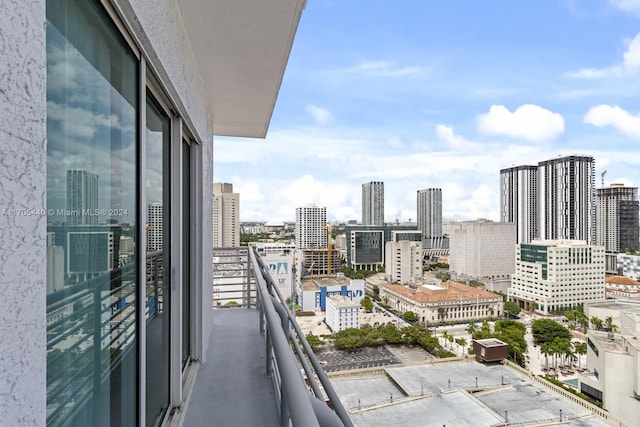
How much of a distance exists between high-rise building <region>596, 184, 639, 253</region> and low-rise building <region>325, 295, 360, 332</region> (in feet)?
95.3

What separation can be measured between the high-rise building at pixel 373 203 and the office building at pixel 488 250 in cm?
1416

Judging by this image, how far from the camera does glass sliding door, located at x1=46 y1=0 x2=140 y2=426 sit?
52 centimetres

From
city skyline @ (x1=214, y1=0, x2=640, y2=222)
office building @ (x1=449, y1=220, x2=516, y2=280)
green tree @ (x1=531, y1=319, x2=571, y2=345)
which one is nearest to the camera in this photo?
green tree @ (x1=531, y1=319, x2=571, y2=345)

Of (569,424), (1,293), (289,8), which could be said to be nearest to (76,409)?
(1,293)

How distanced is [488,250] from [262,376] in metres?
37.6

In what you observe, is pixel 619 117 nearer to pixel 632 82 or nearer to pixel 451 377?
pixel 632 82

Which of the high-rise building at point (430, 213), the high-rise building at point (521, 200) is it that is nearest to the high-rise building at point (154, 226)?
the high-rise building at point (521, 200)

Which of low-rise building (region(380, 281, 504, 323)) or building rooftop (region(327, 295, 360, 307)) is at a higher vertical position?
building rooftop (region(327, 295, 360, 307))

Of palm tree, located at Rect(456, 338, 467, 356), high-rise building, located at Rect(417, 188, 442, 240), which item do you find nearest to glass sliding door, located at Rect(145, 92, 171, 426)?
palm tree, located at Rect(456, 338, 467, 356)

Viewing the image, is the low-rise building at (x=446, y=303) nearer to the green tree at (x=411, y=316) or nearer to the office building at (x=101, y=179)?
the green tree at (x=411, y=316)

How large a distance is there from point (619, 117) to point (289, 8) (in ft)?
206

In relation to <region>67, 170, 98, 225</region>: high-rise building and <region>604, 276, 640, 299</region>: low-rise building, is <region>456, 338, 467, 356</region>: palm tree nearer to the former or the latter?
<region>604, 276, 640, 299</region>: low-rise building

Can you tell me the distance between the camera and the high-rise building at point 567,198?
32.2m

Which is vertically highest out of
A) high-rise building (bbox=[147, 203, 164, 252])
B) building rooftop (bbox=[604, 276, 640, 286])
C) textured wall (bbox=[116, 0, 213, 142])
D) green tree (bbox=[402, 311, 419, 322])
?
textured wall (bbox=[116, 0, 213, 142])
